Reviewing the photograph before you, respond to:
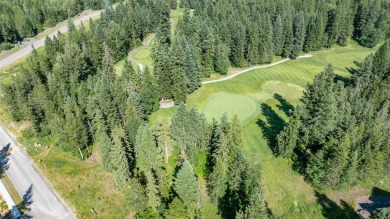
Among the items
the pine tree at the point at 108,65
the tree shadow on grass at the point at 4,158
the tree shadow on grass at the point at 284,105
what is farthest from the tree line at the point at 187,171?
the pine tree at the point at 108,65

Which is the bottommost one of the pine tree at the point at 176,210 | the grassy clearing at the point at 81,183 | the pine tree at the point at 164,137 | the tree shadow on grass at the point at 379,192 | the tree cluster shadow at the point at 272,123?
the tree shadow on grass at the point at 379,192

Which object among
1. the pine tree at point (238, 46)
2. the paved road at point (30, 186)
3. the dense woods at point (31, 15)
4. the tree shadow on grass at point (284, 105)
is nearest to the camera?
the paved road at point (30, 186)

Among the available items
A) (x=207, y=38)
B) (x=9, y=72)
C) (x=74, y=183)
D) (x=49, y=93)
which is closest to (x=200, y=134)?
(x=74, y=183)

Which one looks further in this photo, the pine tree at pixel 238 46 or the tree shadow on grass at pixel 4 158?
the pine tree at pixel 238 46

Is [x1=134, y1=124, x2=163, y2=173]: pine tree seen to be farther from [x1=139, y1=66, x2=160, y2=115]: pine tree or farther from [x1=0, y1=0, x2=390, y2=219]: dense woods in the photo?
[x1=139, y1=66, x2=160, y2=115]: pine tree

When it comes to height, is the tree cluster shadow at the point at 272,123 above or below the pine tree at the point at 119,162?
below

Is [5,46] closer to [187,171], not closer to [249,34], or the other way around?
[249,34]

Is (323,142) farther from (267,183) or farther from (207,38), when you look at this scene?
(207,38)

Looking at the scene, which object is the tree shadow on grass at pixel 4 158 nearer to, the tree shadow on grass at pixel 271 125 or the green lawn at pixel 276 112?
the green lawn at pixel 276 112
